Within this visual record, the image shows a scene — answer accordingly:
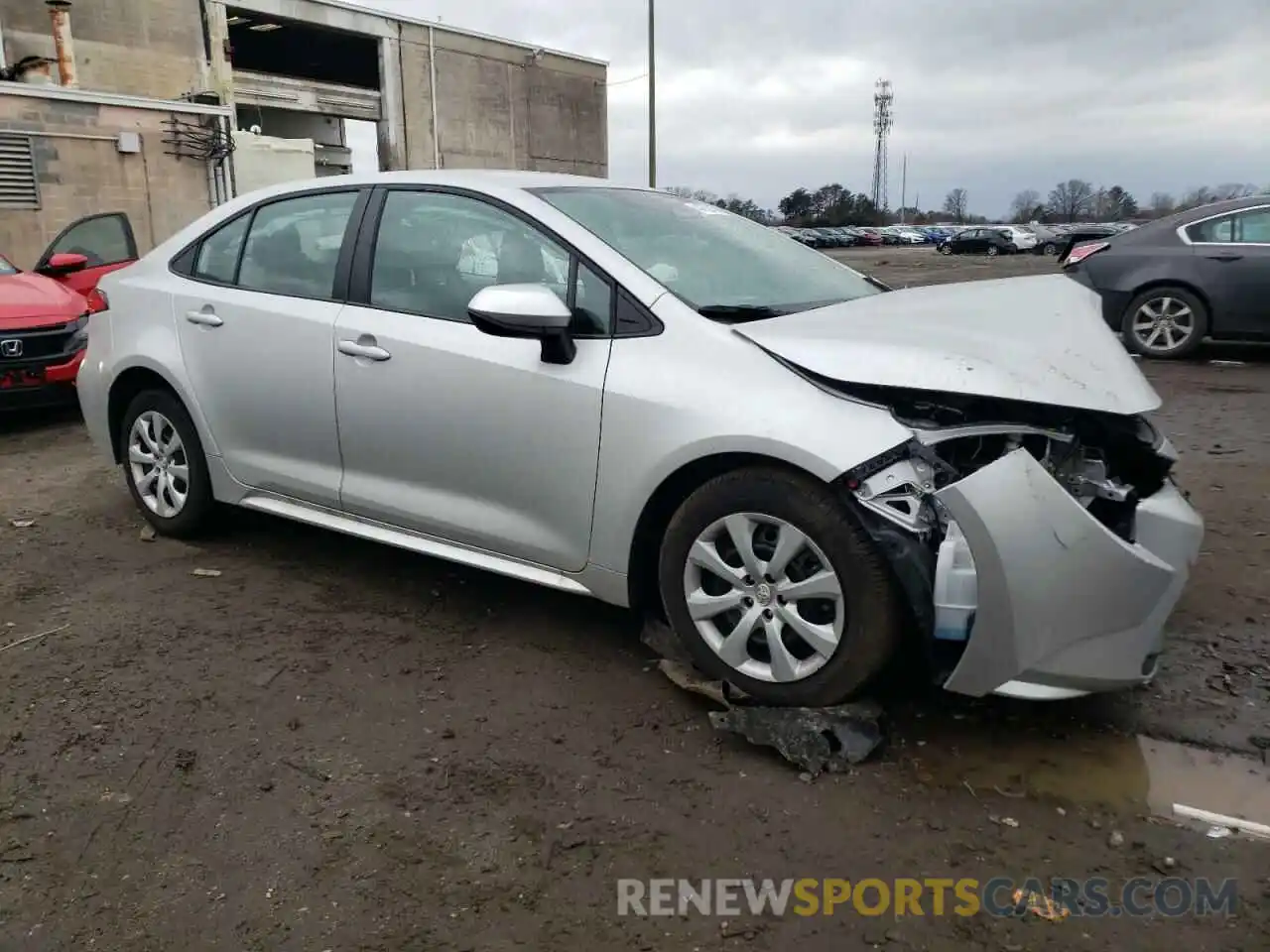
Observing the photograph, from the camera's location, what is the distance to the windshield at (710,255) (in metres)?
3.35

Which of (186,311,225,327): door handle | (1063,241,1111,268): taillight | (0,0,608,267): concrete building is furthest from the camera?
(0,0,608,267): concrete building

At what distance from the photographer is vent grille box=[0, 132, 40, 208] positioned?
14648 millimetres

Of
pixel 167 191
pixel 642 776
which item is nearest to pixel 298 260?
pixel 642 776

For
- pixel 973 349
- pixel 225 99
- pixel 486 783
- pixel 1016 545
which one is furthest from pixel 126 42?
pixel 1016 545

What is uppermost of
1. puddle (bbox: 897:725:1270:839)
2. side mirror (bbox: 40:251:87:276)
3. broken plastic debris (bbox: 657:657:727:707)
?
side mirror (bbox: 40:251:87:276)

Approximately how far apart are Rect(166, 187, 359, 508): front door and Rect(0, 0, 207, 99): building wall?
87.3 feet

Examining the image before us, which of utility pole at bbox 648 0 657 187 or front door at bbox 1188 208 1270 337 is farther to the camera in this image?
utility pole at bbox 648 0 657 187

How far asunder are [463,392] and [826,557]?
1.38 metres

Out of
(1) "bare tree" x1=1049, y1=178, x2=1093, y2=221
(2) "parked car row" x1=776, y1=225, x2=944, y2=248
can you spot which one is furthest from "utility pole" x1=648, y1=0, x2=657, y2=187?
(1) "bare tree" x1=1049, y1=178, x2=1093, y2=221

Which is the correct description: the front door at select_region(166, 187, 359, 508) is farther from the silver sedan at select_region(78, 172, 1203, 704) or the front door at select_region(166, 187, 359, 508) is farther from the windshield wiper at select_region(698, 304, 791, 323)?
the windshield wiper at select_region(698, 304, 791, 323)

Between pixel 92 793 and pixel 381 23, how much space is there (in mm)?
43818

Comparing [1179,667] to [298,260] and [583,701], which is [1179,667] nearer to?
[583,701]

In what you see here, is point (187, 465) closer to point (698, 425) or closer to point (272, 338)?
point (272, 338)

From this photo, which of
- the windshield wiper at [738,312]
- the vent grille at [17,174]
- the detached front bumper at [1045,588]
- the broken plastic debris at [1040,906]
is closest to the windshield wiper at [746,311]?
the windshield wiper at [738,312]
